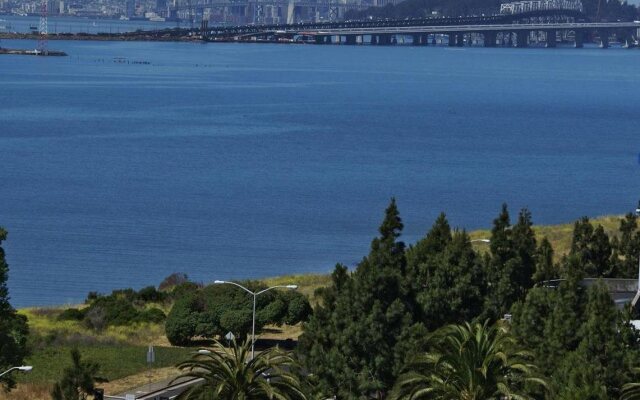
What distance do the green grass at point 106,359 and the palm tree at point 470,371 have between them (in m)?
9.14

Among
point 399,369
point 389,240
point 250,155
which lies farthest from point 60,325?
point 250,155

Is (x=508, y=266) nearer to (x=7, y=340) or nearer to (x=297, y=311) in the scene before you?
(x=297, y=311)

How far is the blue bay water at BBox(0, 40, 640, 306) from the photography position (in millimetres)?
57531

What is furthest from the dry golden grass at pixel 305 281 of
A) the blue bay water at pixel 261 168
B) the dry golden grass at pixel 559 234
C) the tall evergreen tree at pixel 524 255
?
the tall evergreen tree at pixel 524 255

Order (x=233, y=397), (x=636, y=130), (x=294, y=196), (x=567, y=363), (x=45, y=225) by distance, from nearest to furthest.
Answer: (x=233, y=397), (x=567, y=363), (x=45, y=225), (x=294, y=196), (x=636, y=130)

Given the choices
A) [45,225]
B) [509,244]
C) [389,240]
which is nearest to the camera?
[389,240]

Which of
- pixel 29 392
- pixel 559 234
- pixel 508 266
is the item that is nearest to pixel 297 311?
pixel 508 266

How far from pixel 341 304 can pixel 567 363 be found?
5.61 m

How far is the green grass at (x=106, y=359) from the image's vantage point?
31875 millimetres

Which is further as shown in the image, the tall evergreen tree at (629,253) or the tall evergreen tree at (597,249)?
→ the tall evergreen tree at (597,249)

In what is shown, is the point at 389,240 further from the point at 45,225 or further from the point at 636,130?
the point at 636,130

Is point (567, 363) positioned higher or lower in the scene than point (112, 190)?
higher

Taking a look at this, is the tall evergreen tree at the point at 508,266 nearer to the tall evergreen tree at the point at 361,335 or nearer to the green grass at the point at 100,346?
the tall evergreen tree at the point at 361,335

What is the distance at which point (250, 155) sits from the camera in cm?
9094
